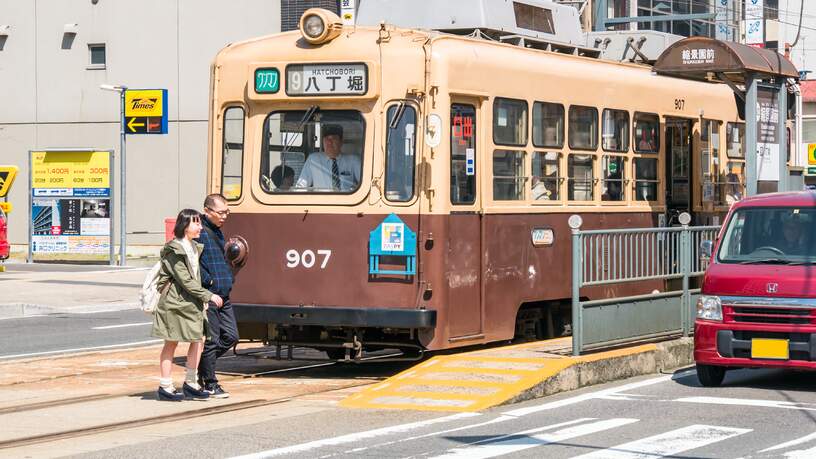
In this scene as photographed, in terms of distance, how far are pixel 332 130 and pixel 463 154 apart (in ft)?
4.15

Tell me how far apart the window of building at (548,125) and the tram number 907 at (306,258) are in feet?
8.69

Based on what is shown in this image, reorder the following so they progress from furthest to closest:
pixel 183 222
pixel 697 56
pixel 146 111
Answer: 1. pixel 146 111
2. pixel 697 56
3. pixel 183 222

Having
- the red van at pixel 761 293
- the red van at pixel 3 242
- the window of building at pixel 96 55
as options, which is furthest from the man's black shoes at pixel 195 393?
the window of building at pixel 96 55

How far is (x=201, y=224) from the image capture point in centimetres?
1247

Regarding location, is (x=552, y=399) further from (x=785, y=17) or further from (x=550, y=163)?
(x=785, y=17)

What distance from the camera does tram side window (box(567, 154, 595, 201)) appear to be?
1559cm

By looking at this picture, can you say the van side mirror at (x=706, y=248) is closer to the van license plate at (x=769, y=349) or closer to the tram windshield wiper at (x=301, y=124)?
the van license plate at (x=769, y=349)

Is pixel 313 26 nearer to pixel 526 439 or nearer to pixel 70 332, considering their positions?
pixel 526 439

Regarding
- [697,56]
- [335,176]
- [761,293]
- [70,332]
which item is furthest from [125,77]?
[761,293]

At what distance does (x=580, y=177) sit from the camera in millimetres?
15789

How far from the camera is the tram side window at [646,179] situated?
17.0 m

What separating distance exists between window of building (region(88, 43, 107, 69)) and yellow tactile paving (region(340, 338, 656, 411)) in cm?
3380

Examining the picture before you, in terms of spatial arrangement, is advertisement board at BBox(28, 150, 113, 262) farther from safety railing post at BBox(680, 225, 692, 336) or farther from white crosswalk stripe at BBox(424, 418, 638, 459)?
white crosswalk stripe at BBox(424, 418, 638, 459)

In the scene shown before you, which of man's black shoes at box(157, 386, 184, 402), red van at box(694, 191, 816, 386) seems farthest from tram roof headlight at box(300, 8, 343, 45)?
red van at box(694, 191, 816, 386)
